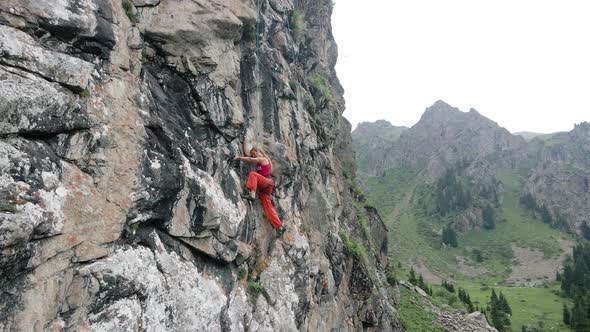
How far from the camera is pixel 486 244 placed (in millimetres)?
130125

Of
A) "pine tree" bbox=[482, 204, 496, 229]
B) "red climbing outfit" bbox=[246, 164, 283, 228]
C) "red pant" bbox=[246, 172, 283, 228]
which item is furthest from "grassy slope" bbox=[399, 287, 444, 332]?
"pine tree" bbox=[482, 204, 496, 229]

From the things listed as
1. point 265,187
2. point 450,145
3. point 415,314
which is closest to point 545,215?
point 450,145

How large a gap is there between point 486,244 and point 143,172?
142576 mm

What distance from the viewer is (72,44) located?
31.7 feet

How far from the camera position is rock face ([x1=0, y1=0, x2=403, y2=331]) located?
800 centimetres

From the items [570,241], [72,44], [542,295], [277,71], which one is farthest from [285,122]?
[570,241]

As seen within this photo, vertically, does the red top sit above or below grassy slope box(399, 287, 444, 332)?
above

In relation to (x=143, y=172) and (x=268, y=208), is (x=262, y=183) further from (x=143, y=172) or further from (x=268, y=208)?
(x=143, y=172)

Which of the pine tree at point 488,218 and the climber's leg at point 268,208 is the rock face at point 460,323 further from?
the pine tree at point 488,218

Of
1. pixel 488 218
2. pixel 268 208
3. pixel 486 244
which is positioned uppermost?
pixel 268 208

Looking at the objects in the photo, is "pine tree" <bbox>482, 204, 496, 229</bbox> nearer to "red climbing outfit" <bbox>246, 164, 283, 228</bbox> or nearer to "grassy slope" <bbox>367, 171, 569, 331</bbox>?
"grassy slope" <bbox>367, 171, 569, 331</bbox>

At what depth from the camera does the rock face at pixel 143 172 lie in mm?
7996

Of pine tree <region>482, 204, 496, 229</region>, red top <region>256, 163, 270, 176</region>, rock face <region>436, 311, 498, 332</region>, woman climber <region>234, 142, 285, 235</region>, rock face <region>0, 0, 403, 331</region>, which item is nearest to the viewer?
rock face <region>0, 0, 403, 331</region>

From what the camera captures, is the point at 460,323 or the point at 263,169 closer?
the point at 263,169
